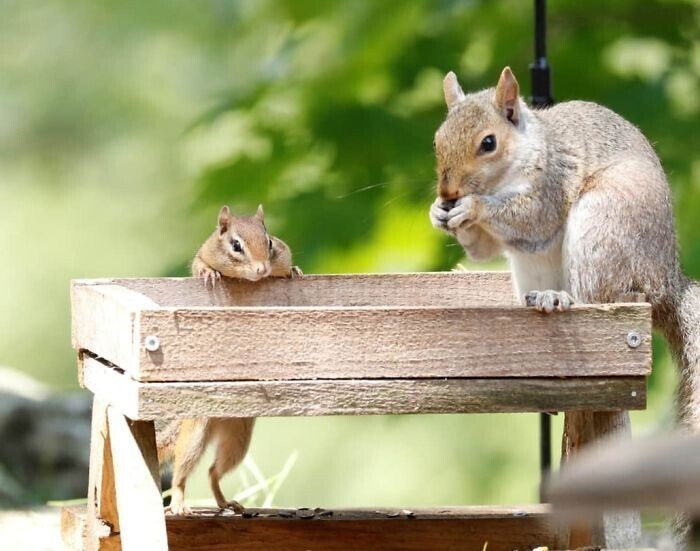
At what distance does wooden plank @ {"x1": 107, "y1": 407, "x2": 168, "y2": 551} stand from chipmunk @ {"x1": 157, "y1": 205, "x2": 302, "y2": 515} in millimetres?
468

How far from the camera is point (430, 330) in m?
1.82

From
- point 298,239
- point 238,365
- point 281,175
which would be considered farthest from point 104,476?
point 281,175

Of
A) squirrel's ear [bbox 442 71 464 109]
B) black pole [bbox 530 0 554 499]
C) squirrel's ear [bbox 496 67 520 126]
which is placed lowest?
squirrel's ear [bbox 496 67 520 126]

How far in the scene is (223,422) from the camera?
2471 millimetres

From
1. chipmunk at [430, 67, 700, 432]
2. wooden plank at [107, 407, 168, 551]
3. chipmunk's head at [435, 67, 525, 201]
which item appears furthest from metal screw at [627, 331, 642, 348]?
wooden plank at [107, 407, 168, 551]

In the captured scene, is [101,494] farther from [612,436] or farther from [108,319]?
[612,436]

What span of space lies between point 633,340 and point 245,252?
903mm

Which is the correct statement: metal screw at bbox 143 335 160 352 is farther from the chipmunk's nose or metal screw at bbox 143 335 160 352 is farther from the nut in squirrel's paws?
the nut in squirrel's paws

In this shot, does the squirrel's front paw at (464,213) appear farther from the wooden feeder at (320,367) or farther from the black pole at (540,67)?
the black pole at (540,67)

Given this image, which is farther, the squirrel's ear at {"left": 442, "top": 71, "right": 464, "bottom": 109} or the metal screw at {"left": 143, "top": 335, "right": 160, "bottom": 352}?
the squirrel's ear at {"left": 442, "top": 71, "right": 464, "bottom": 109}

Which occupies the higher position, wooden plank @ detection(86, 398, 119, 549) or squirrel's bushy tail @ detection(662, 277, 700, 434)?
squirrel's bushy tail @ detection(662, 277, 700, 434)

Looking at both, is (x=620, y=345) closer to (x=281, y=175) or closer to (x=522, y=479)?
(x=281, y=175)

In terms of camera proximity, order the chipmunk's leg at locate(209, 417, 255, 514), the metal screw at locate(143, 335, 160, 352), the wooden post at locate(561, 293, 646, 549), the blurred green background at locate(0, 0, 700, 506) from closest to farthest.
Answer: the metal screw at locate(143, 335, 160, 352) → the wooden post at locate(561, 293, 646, 549) → the chipmunk's leg at locate(209, 417, 255, 514) → the blurred green background at locate(0, 0, 700, 506)

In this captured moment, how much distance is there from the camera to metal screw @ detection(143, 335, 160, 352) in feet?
5.50
